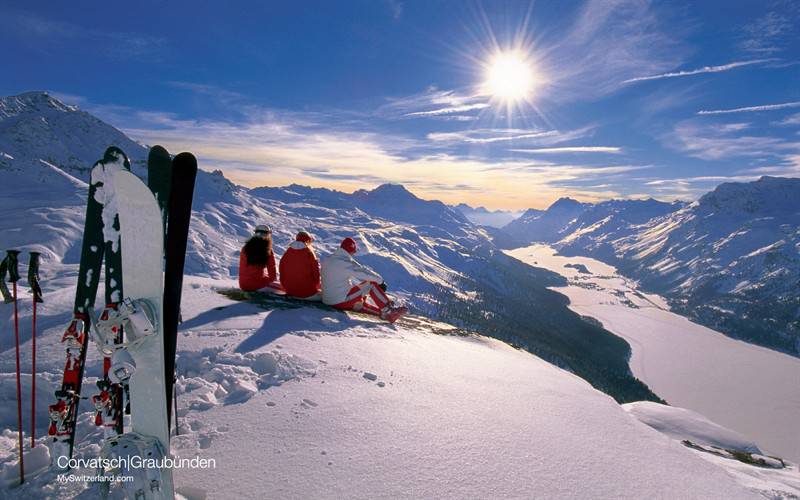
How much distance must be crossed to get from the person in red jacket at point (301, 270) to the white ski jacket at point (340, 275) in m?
0.33

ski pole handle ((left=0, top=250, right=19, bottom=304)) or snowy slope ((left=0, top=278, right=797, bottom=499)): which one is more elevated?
ski pole handle ((left=0, top=250, right=19, bottom=304))

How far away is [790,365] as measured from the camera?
552 ft

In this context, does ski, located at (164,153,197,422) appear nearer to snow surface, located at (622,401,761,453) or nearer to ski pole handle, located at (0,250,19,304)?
ski pole handle, located at (0,250,19,304)

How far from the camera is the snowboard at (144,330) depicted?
2.86 metres

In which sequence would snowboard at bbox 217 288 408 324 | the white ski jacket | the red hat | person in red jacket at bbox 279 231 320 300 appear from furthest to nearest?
the red hat → the white ski jacket → person in red jacket at bbox 279 231 320 300 → snowboard at bbox 217 288 408 324

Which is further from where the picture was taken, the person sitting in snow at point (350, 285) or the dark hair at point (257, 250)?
the person sitting in snow at point (350, 285)

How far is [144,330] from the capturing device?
114 inches

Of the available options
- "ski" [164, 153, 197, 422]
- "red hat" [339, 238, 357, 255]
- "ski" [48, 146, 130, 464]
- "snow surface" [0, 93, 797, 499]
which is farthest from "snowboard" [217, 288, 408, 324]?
"ski" [164, 153, 197, 422]

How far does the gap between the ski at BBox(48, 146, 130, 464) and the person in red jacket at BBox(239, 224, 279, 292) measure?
5768 mm

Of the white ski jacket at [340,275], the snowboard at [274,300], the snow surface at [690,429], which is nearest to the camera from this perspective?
the snowboard at [274,300]

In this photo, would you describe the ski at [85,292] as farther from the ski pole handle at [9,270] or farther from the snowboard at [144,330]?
the snowboard at [144,330]

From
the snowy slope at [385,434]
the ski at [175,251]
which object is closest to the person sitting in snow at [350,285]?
the snowy slope at [385,434]

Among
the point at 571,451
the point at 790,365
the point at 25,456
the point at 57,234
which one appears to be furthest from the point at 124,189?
the point at 790,365

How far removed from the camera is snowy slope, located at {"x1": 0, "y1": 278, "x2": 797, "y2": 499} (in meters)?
3.37
